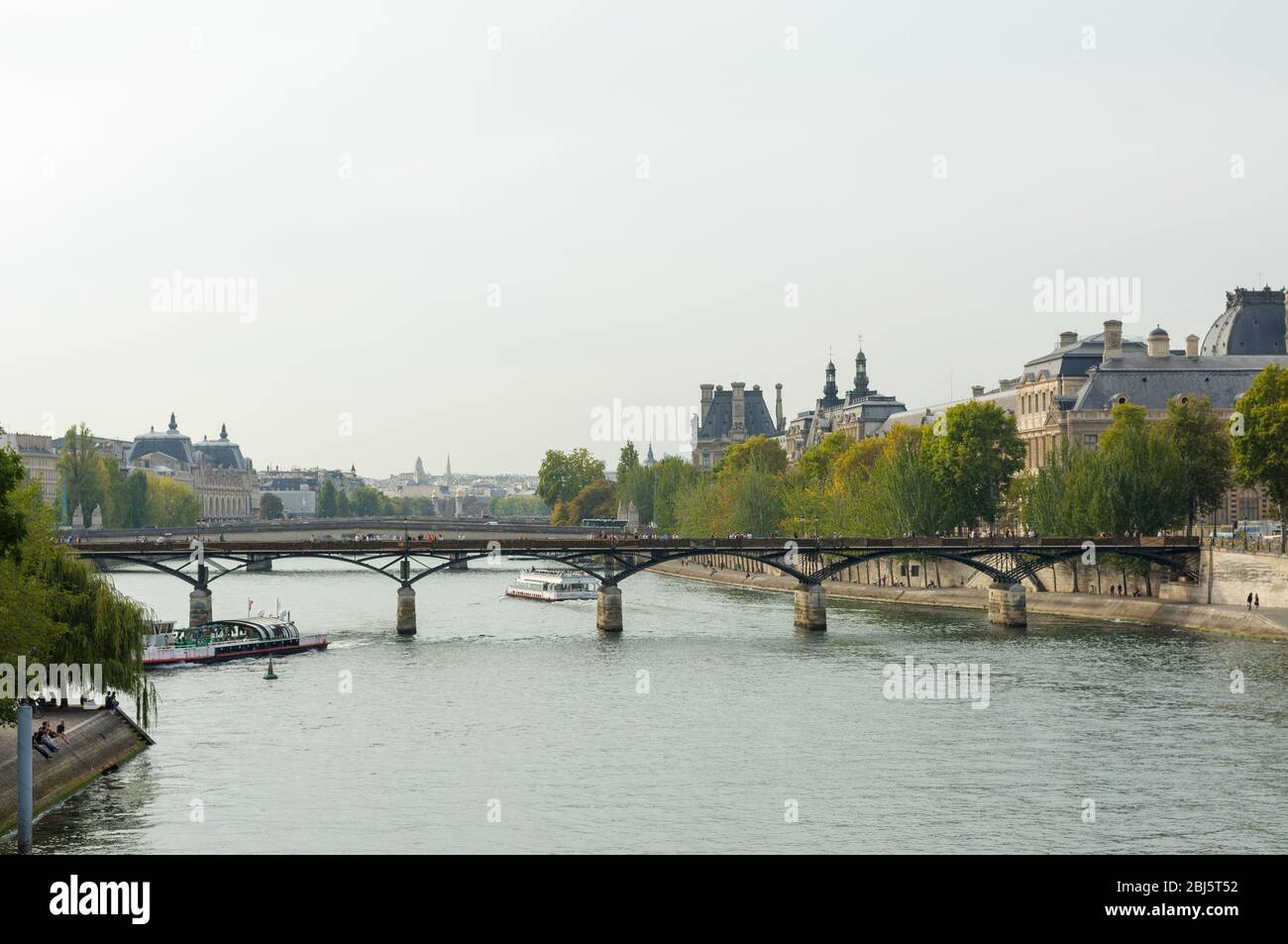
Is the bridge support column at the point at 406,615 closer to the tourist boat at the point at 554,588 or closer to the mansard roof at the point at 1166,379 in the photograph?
the tourist boat at the point at 554,588

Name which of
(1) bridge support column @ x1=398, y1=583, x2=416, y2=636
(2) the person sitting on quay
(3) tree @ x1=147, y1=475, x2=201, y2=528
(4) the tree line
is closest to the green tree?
(3) tree @ x1=147, y1=475, x2=201, y2=528

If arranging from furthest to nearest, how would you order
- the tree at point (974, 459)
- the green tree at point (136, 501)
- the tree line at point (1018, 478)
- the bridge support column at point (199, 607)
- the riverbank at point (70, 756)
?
1. the green tree at point (136, 501)
2. the tree at point (974, 459)
3. the tree line at point (1018, 478)
4. the bridge support column at point (199, 607)
5. the riverbank at point (70, 756)

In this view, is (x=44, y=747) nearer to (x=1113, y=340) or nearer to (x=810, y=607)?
(x=810, y=607)

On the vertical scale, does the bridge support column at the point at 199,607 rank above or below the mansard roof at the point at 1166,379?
below

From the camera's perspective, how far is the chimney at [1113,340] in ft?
371

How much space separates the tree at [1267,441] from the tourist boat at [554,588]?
146 feet

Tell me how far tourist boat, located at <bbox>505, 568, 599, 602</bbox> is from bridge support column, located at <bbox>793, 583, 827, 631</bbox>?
32861 millimetres

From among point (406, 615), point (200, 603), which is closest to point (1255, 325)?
point (406, 615)

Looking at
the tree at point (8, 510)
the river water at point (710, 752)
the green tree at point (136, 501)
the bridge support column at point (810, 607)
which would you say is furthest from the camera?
the green tree at point (136, 501)

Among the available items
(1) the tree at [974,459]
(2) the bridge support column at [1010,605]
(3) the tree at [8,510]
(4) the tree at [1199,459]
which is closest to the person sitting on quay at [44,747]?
(3) the tree at [8,510]

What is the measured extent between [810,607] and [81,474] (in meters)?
103

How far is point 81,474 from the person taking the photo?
527 feet
